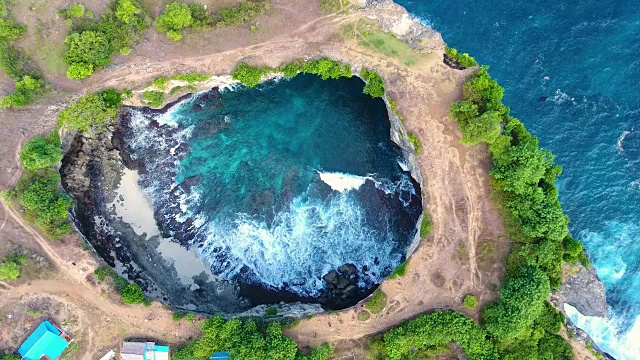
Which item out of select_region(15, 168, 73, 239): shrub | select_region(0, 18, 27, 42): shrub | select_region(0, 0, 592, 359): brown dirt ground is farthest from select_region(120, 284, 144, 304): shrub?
select_region(0, 18, 27, 42): shrub

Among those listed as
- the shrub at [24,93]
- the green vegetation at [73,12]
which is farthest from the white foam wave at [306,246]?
the green vegetation at [73,12]

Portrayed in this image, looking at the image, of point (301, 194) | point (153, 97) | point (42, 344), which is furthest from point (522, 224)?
point (42, 344)

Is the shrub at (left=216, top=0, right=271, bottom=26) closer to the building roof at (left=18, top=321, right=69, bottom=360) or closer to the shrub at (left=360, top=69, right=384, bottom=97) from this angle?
the shrub at (left=360, top=69, right=384, bottom=97)

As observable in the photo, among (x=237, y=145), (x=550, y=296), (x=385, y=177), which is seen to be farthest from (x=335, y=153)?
(x=550, y=296)

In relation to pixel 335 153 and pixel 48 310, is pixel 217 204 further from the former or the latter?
pixel 48 310

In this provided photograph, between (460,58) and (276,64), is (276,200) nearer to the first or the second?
(276,64)
